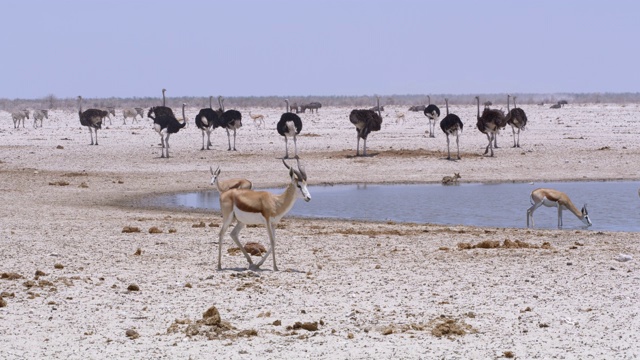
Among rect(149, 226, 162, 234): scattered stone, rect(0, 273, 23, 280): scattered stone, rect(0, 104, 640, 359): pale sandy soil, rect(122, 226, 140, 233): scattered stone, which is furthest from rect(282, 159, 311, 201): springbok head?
rect(122, 226, 140, 233): scattered stone

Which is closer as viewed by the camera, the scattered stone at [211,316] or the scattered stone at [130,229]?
the scattered stone at [211,316]

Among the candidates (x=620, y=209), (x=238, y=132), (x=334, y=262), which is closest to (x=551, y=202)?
(x=620, y=209)

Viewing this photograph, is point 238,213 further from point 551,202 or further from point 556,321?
point 551,202

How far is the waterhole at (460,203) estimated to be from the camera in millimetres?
19828

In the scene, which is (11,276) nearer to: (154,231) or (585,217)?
(154,231)

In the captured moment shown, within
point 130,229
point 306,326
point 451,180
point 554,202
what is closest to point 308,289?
point 306,326

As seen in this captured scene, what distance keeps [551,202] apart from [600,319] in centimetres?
1005

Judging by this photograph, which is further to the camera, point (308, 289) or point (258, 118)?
point (258, 118)

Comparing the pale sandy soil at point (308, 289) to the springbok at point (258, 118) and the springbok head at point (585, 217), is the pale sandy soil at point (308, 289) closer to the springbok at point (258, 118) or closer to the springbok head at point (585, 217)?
the springbok head at point (585, 217)

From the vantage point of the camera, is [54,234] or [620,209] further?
[620,209]

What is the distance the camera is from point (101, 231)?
53.7 feet

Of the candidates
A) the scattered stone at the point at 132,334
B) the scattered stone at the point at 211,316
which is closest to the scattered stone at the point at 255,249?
the scattered stone at the point at 211,316

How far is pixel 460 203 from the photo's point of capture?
22453 millimetres

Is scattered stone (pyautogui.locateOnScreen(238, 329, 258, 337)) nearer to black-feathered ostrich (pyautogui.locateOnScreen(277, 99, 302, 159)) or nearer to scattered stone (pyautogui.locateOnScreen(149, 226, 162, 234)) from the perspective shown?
scattered stone (pyautogui.locateOnScreen(149, 226, 162, 234))
